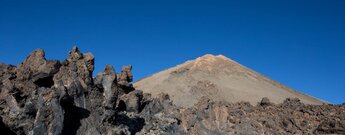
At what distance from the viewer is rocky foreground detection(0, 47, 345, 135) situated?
17266 millimetres

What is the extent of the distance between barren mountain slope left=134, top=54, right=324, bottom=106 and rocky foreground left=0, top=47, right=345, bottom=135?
42623 mm

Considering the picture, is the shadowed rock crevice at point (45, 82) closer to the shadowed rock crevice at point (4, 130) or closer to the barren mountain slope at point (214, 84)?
the shadowed rock crevice at point (4, 130)

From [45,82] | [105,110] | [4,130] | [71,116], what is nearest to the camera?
[4,130]

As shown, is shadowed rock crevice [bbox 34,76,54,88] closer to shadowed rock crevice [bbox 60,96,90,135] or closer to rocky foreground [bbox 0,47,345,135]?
rocky foreground [bbox 0,47,345,135]

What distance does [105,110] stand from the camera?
2077 cm

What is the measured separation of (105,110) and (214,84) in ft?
229

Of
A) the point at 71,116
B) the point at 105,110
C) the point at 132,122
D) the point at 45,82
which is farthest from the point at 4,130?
the point at 132,122

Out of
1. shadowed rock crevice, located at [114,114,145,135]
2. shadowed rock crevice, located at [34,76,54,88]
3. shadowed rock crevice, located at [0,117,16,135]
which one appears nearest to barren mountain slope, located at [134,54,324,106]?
shadowed rock crevice, located at [114,114,145,135]

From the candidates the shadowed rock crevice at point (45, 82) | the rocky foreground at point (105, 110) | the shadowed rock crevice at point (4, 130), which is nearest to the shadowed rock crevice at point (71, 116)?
the rocky foreground at point (105, 110)

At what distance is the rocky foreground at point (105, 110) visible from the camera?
680 inches

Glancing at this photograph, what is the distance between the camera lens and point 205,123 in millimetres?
28312

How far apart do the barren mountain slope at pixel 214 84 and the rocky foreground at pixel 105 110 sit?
42623 mm

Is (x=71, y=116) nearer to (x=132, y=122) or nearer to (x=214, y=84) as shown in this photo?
(x=132, y=122)

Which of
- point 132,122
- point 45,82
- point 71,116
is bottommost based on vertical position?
point 71,116
